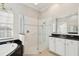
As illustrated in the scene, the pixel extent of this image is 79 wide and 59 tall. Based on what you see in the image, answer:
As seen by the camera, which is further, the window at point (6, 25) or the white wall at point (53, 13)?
the white wall at point (53, 13)

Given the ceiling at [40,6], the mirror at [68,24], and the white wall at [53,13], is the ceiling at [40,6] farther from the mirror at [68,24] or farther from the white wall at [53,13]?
the mirror at [68,24]

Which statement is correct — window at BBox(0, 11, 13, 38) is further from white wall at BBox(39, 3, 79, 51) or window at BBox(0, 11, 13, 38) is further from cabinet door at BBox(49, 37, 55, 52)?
cabinet door at BBox(49, 37, 55, 52)

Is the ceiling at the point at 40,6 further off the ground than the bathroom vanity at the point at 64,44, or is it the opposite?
the ceiling at the point at 40,6

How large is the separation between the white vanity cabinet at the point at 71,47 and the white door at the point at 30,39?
0.70 metres

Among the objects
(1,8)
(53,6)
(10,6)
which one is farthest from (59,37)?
(1,8)

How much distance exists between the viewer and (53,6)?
4.56 feet

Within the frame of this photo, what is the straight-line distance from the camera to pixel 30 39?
1415mm

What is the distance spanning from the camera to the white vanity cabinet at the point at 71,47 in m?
1.35

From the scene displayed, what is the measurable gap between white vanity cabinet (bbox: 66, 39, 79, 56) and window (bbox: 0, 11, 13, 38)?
3.99 feet

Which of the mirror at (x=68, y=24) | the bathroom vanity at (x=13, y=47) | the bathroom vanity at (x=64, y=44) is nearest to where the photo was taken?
the bathroom vanity at (x=13, y=47)

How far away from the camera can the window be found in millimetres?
1295

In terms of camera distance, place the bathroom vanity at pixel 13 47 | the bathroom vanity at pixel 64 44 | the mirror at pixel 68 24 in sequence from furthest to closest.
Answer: the mirror at pixel 68 24
the bathroom vanity at pixel 64 44
the bathroom vanity at pixel 13 47

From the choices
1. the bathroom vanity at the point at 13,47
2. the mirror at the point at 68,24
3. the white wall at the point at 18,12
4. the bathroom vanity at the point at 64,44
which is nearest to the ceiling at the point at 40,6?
the white wall at the point at 18,12

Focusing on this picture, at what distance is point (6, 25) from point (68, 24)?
135 centimetres
